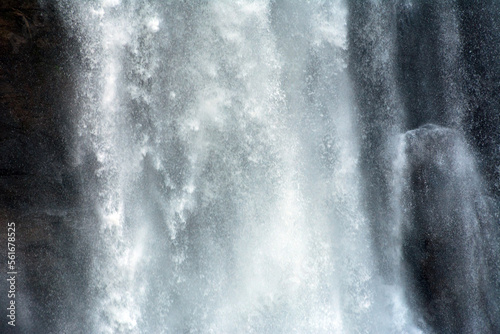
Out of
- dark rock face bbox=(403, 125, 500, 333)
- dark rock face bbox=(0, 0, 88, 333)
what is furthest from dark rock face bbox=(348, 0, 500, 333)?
dark rock face bbox=(0, 0, 88, 333)

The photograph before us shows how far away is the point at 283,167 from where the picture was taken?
5043 millimetres

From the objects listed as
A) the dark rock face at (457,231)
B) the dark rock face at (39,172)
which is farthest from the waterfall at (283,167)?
the dark rock face at (39,172)

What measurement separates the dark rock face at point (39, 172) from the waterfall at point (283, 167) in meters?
0.18

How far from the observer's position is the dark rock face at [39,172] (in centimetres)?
471

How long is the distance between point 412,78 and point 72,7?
400cm

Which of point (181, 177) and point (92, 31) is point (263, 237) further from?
point (92, 31)

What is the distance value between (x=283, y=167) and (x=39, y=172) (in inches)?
113

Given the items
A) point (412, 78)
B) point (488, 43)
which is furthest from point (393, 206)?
point (488, 43)

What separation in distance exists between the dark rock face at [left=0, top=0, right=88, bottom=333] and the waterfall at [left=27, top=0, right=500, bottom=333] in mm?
184

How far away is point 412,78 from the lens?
4910 millimetres

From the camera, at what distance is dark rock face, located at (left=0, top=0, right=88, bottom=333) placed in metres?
4.71

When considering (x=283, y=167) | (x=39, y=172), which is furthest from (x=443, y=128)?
(x=39, y=172)

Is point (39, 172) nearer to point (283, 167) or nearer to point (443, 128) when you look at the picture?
point (283, 167)

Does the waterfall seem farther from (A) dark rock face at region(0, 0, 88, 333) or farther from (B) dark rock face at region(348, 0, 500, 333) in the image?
(A) dark rock face at region(0, 0, 88, 333)
